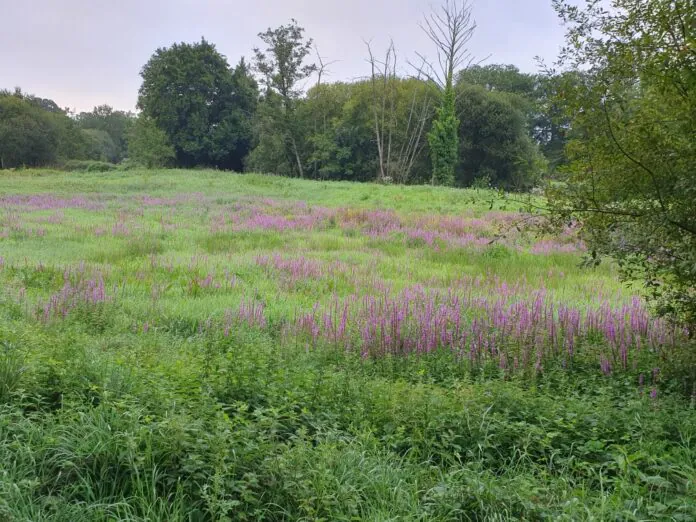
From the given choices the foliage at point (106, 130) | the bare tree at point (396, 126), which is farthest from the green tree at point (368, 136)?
the foliage at point (106, 130)

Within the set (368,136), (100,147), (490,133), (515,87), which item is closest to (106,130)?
(100,147)

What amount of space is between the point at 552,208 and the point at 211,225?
13.3m

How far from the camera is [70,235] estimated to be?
547 inches

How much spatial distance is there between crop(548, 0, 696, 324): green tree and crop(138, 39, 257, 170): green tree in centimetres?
6235

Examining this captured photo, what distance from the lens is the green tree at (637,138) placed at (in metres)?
4.13

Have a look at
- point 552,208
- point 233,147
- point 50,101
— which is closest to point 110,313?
point 552,208

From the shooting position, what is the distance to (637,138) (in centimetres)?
440

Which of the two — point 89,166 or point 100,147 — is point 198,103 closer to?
point 89,166

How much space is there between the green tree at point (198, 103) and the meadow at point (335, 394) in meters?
56.4

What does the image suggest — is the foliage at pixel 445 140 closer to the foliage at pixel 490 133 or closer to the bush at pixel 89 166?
the foliage at pixel 490 133

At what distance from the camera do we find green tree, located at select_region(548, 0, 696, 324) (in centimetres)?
413

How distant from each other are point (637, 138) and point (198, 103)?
216 ft

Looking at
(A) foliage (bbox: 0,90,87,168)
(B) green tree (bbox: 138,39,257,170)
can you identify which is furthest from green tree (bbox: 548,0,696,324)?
(A) foliage (bbox: 0,90,87,168)

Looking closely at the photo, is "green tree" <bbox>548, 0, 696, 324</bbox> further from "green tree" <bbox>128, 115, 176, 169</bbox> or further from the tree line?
"green tree" <bbox>128, 115, 176, 169</bbox>
